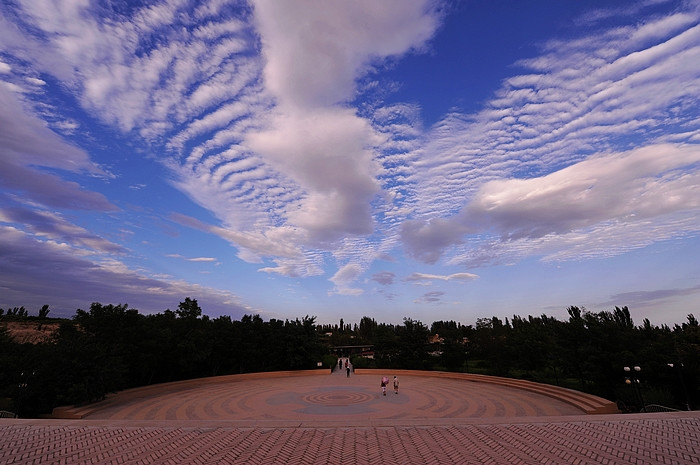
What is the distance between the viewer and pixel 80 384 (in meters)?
18.3

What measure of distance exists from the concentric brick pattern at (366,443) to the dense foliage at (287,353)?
278 inches

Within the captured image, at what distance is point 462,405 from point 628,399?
29.1ft

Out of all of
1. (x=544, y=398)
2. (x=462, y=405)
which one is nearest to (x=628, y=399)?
(x=544, y=398)

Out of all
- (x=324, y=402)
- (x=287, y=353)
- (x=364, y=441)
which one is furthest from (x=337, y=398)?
(x=287, y=353)

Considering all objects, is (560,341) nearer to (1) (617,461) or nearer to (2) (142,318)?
(1) (617,461)

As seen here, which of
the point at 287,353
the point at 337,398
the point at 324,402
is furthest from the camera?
the point at 287,353

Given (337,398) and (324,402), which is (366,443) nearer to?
(324,402)

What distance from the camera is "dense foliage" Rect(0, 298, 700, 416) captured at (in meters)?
18.2

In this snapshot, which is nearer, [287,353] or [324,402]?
[324,402]

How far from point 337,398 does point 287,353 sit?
15.1m

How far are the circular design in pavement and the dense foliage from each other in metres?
12.0

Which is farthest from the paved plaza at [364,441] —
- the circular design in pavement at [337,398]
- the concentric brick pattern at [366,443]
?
the circular design in pavement at [337,398]

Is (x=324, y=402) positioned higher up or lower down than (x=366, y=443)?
lower down

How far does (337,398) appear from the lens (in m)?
22.7
